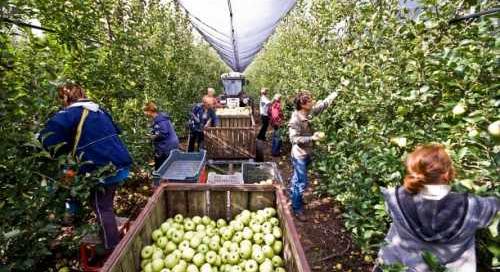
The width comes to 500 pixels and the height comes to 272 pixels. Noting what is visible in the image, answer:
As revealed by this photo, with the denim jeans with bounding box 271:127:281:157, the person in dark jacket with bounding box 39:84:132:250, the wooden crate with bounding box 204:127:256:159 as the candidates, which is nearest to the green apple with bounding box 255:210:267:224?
the person in dark jacket with bounding box 39:84:132:250

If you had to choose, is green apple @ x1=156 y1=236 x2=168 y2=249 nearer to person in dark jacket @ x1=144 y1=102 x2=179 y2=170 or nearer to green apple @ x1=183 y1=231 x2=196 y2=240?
green apple @ x1=183 y1=231 x2=196 y2=240

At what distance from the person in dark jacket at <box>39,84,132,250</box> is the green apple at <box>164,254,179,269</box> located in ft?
3.23

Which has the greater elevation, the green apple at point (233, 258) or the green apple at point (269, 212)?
the green apple at point (269, 212)

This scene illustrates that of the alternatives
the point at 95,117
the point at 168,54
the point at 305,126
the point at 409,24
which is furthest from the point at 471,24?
the point at 168,54

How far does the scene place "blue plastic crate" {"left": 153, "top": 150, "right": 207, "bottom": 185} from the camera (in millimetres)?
4352

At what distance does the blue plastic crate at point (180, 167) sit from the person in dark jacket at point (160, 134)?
0.33 m

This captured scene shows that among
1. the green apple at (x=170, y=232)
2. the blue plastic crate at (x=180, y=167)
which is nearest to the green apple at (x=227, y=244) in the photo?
the green apple at (x=170, y=232)

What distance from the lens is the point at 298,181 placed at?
16.5 ft

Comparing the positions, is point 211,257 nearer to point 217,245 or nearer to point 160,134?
point 217,245

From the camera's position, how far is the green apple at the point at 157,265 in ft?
7.12

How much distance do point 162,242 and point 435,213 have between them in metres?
1.95

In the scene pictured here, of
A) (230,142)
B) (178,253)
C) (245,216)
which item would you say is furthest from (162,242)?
(230,142)

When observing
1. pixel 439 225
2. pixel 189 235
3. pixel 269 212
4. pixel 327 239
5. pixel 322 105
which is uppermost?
pixel 322 105

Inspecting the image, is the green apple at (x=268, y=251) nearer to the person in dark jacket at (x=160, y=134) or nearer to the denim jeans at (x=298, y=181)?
the denim jeans at (x=298, y=181)
